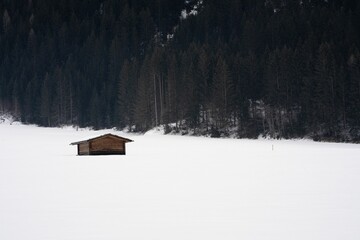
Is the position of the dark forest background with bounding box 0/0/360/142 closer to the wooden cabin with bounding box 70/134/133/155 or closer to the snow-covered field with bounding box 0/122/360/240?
the wooden cabin with bounding box 70/134/133/155

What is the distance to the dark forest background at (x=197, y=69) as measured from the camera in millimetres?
60750

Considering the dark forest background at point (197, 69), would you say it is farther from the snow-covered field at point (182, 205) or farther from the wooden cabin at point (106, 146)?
the snow-covered field at point (182, 205)

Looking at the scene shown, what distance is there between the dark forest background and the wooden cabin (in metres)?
Result: 28.0

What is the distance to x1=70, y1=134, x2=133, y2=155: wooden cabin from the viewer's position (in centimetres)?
3931

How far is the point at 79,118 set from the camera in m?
101

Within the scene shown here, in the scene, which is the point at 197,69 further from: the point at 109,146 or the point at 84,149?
the point at 84,149

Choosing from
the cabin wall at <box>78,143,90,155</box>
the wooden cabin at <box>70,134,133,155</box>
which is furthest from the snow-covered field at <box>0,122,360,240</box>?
the wooden cabin at <box>70,134,133,155</box>

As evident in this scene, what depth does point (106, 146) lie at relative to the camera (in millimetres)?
39938

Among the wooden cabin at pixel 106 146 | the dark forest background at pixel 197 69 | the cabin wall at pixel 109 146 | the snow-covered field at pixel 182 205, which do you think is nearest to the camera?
the snow-covered field at pixel 182 205

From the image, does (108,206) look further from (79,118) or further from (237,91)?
(79,118)

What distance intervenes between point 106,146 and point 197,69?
3768 cm

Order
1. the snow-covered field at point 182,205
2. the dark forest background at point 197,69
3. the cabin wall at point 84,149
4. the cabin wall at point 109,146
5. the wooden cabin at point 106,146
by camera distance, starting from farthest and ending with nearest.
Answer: the dark forest background at point 197,69 < the cabin wall at point 109,146 < the wooden cabin at point 106,146 < the cabin wall at point 84,149 < the snow-covered field at point 182,205

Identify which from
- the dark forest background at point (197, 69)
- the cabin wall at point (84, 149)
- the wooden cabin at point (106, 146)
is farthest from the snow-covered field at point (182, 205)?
the dark forest background at point (197, 69)

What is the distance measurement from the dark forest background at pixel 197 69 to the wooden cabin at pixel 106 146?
2800 centimetres
